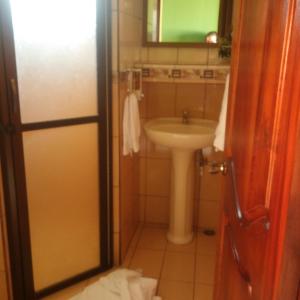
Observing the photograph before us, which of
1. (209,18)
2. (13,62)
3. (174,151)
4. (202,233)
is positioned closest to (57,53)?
(13,62)

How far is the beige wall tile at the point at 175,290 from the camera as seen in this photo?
6.18 feet

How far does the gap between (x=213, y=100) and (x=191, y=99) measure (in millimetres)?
157

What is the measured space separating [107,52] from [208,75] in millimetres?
783

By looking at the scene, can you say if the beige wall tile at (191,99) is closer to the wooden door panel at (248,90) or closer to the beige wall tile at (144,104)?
the beige wall tile at (144,104)

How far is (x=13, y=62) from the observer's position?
4.79 feet

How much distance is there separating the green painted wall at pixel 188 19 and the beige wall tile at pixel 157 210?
1.24 meters

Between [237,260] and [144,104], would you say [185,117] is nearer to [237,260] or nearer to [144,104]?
[144,104]

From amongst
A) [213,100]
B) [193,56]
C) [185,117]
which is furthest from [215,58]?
[185,117]

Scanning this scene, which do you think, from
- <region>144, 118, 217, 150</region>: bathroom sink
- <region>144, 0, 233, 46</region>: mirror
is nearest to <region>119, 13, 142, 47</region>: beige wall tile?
<region>144, 0, 233, 46</region>: mirror

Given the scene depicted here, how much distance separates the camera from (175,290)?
1.94 meters

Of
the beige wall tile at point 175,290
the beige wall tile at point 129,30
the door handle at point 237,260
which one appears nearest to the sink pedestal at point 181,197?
the beige wall tile at point 175,290

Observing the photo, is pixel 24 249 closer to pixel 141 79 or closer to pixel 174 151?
pixel 174 151

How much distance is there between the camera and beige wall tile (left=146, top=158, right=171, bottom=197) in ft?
8.29

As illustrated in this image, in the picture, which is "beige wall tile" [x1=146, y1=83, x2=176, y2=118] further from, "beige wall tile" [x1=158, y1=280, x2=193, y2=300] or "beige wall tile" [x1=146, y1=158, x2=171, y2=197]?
"beige wall tile" [x1=158, y1=280, x2=193, y2=300]
